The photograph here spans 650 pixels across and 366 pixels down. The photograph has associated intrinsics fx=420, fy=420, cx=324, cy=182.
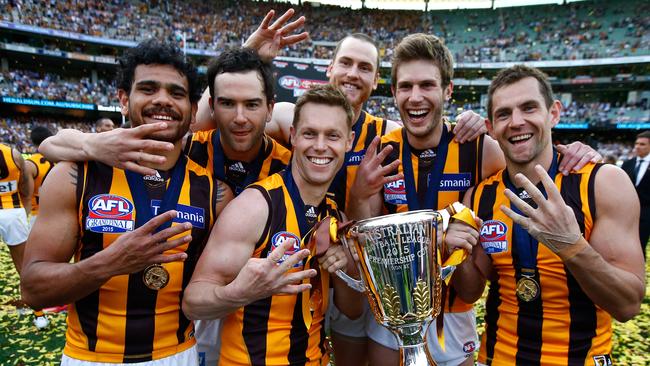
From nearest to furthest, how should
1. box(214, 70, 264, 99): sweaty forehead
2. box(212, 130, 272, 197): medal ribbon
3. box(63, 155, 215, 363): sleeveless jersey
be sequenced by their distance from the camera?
box(63, 155, 215, 363): sleeveless jersey → box(214, 70, 264, 99): sweaty forehead → box(212, 130, 272, 197): medal ribbon

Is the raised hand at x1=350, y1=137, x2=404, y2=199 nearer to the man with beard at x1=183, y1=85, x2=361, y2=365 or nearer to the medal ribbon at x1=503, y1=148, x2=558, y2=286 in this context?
the man with beard at x1=183, y1=85, x2=361, y2=365

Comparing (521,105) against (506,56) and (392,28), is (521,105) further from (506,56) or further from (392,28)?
(392,28)

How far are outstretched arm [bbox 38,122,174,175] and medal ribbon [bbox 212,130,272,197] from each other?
76cm

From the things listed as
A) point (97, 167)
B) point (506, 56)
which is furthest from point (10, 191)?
point (506, 56)

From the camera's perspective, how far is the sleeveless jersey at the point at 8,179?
591cm

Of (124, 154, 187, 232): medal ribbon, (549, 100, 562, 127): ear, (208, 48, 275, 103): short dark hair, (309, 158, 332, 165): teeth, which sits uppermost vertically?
(208, 48, 275, 103): short dark hair

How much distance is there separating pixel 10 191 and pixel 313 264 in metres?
5.77

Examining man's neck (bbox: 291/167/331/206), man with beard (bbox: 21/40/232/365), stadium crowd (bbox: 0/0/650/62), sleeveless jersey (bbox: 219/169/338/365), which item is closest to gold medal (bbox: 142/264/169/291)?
man with beard (bbox: 21/40/232/365)

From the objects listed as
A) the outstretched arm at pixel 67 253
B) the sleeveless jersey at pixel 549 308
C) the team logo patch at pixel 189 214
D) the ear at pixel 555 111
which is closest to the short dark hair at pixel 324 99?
the team logo patch at pixel 189 214

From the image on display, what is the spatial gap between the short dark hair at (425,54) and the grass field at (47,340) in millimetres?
3614

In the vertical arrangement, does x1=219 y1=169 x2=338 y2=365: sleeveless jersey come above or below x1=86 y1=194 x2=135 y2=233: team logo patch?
below

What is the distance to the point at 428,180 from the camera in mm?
2854

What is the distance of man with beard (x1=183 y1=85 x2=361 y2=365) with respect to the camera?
1.99 meters

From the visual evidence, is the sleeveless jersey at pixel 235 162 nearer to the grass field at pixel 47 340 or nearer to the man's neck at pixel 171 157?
the man's neck at pixel 171 157
